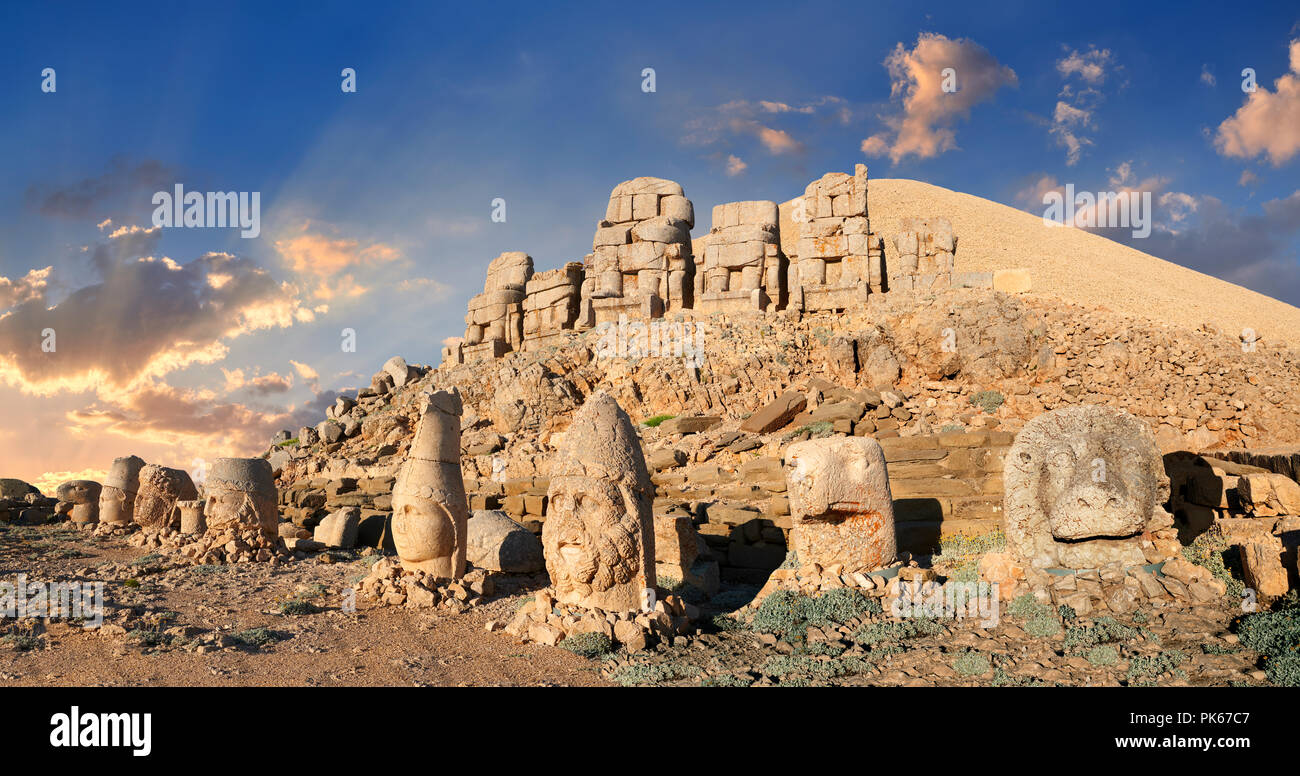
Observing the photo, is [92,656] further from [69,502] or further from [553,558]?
[69,502]

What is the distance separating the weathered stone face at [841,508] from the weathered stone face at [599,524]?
207 centimetres

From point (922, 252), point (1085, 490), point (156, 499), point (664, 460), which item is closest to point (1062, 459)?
point (1085, 490)

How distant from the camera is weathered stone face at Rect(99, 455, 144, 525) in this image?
1706 centimetres

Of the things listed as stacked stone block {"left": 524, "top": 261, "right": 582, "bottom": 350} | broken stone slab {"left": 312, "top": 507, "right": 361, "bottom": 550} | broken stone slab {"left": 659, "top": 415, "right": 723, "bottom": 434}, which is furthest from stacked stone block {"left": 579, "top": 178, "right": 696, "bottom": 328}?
broken stone slab {"left": 312, "top": 507, "right": 361, "bottom": 550}

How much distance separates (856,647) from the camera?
7.24 meters

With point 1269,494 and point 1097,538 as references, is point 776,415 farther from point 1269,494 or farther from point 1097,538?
point 1097,538

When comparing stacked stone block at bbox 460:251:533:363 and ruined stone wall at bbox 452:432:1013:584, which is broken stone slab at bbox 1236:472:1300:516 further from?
stacked stone block at bbox 460:251:533:363

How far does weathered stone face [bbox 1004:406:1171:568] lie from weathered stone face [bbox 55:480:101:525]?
19704 mm

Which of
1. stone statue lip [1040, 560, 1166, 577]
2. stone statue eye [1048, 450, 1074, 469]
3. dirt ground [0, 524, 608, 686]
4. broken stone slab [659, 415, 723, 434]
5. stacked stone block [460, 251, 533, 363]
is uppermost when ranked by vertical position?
stacked stone block [460, 251, 533, 363]

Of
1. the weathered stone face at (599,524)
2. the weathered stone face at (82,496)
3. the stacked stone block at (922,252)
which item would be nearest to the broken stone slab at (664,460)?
the weathered stone face at (599,524)

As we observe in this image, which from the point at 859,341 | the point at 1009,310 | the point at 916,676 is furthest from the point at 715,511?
the point at 1009,310

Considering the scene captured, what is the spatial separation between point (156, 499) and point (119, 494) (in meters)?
1.58

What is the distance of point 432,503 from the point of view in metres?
10.1
